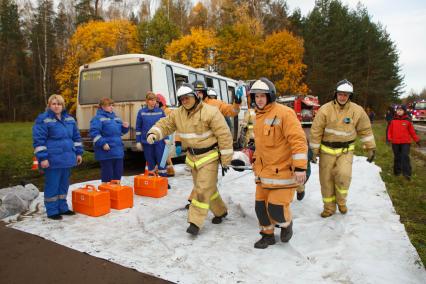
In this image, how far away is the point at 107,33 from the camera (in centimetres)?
3091

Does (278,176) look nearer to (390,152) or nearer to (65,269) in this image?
(65,269)

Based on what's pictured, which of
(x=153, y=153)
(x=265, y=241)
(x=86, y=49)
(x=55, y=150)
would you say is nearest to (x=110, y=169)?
(x=153, y=153)

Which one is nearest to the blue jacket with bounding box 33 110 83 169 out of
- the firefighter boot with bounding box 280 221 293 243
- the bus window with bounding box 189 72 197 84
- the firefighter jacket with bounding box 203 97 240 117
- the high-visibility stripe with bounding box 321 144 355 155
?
the firefighter jacket with bounding box 203 97 240 117

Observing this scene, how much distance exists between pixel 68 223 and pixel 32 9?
44096mm

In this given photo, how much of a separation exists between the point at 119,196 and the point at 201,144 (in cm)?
169

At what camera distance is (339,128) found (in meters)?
5.29

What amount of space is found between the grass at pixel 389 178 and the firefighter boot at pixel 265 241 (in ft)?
5.17

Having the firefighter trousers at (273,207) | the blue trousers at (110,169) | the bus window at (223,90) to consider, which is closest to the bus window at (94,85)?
the blue trousers at (110,169)

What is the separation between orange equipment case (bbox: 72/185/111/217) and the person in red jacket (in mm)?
6643

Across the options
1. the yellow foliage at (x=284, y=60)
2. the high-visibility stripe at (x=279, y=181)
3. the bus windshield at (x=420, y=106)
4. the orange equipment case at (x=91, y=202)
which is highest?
the yellow foliage at (x=284, y=60)

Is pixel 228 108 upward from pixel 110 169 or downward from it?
upward

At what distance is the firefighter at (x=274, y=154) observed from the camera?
4.12m

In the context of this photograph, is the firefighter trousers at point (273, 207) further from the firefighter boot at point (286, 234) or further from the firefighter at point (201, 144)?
the firefighter at point (201, 144)

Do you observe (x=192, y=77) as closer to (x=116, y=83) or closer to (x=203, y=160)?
(x=116, y=83)
